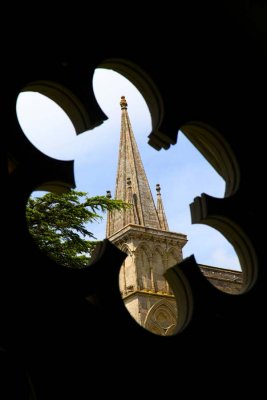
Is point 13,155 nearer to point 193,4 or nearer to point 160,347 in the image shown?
point 160,347

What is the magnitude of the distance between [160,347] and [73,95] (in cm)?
69

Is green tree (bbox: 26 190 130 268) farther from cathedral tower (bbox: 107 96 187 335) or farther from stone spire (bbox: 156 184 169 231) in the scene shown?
stone spire (bbox: 156 184 169 231)

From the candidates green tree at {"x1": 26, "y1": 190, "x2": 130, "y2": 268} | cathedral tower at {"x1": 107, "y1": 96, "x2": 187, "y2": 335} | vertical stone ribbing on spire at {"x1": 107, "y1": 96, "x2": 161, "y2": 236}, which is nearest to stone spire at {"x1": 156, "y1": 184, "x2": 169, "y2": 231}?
cathedral tower at {"x1": 107, "y1": 96, "x2": 187, "y2": 335}

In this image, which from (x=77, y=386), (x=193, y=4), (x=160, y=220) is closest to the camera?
(x=77, y=386)

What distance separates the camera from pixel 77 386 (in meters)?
1.20

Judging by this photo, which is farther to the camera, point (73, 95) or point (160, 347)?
point (73, 95)

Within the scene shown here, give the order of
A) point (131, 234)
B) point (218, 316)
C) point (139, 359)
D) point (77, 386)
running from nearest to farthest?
1. point (77, 386)
2. point (139, 359)
3. point (218, 316)
4. point (131, 234)

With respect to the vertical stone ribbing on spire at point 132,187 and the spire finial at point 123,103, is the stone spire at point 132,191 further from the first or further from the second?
the spire finial at point 123,103

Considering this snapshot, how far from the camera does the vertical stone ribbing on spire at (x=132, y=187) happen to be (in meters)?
27.8

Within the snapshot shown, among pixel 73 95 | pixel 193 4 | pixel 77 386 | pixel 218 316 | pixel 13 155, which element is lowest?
pixel 77 386

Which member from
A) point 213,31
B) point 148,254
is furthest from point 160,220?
point 213,31

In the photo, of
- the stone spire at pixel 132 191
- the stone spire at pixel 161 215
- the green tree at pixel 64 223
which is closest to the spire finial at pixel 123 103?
the stone spire at pixel 132 191

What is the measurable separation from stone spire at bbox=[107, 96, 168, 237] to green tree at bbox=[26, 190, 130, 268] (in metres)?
13.0

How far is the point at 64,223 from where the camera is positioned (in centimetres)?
1303
